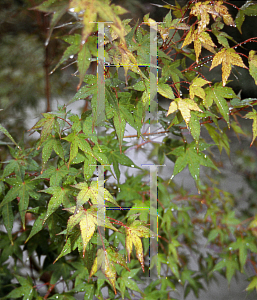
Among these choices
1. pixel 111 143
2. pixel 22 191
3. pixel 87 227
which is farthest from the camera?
pixel 111 143

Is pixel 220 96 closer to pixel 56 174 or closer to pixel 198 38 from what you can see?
pixel 198 38

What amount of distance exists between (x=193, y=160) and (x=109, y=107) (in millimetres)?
205

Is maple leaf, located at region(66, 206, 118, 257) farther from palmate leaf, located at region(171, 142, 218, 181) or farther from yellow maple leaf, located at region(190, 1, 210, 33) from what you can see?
yellow maple leaf, located at region(190, 1, 210, 33)

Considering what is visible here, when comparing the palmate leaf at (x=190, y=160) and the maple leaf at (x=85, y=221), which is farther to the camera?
the palmate leaf at (x=190, y=160)

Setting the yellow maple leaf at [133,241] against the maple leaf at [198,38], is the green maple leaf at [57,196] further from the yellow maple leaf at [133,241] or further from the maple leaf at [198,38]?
the maple leaf at [198,38]

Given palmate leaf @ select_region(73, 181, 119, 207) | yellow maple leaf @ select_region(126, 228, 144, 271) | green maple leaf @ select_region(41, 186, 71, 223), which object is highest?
palmate leaf @ select_region(73, 181, 119, 207)

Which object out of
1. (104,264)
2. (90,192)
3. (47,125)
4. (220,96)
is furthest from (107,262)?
(220,96)

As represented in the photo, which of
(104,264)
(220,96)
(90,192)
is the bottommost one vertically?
(104,264)

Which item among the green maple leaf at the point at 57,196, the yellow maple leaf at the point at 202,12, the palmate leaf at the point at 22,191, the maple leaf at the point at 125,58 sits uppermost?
the yellow maple leaf at the point at 202,12

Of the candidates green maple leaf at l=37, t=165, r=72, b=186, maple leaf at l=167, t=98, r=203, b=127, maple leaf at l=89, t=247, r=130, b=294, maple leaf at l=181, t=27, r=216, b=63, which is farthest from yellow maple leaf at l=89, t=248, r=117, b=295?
maple leaf at l=181, t=27, r=216, b=63

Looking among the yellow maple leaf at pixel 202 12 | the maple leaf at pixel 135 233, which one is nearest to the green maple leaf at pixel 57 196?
the maple leaf at pixel 135 233

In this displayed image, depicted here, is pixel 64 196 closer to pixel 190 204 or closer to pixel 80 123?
pixel 80 123

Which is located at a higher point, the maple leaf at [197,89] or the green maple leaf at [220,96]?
the maple leaf at [197,89]

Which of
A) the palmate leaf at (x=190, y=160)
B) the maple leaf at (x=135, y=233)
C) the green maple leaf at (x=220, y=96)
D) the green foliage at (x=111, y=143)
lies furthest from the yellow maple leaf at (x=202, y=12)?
the maple leaf at (x=135, y=233)
